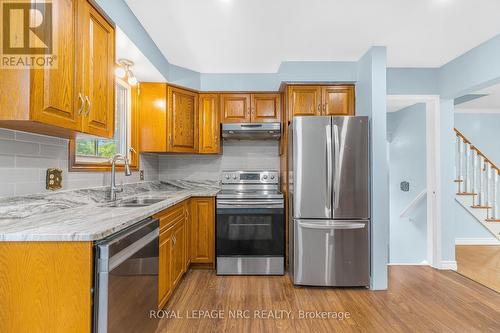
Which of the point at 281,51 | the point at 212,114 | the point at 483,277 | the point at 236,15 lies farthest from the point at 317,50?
the point at 483,277

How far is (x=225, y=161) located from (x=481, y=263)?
145 inches

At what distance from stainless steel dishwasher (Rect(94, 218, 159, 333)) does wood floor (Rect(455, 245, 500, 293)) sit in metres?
3.31

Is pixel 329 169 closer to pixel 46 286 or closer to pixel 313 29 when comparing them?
pixel 313 29

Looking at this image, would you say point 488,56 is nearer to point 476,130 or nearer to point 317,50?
point 317,50

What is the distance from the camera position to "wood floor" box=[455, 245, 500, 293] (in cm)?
288

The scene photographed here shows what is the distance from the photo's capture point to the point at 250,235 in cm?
293

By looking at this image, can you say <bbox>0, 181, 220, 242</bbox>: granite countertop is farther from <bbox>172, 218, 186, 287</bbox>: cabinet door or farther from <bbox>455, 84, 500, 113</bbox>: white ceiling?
<bbox>455, 84, 500, 113</bbox>: white ceiling

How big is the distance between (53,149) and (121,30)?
99 centimetres

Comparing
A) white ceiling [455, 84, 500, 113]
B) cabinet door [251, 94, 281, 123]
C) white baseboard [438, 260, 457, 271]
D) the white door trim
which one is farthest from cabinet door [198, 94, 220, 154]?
white ceiling [455, 84, 500, 113]

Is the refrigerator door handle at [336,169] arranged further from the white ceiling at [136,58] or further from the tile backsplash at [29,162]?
the tile backsplash at [29,162]

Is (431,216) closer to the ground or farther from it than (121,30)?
closer to the ground

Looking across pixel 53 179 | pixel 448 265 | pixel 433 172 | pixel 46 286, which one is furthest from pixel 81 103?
pixel 448 265

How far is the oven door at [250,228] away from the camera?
9.59ft

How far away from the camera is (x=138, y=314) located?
147 cm
